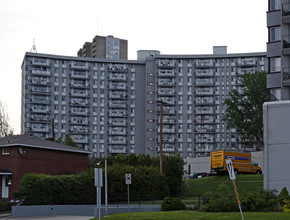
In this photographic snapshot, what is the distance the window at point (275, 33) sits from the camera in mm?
56531

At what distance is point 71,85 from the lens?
161 m

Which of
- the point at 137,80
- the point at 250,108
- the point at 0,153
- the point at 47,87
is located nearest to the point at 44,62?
the point at 47,87

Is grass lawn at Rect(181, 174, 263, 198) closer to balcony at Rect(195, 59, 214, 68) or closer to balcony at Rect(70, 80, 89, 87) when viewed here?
balcony at Rect(195, 59, 214, 68)

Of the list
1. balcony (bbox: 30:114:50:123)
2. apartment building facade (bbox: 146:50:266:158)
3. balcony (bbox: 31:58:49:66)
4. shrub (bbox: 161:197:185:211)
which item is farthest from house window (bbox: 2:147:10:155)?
apartment building facade (bbox: 146:50:266:158)

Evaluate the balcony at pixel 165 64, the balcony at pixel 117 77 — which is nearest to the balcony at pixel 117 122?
the balcony at pixel 117 77

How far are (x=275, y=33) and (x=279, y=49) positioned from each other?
2025 mm

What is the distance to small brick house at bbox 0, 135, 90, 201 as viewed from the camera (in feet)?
192

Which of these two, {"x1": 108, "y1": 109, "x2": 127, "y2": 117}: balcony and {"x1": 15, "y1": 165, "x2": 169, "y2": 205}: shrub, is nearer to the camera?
{"x1": 15, "y1": 165, "x2": 169, "y2": 205}: shrub

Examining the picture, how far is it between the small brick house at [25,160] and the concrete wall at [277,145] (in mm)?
26657

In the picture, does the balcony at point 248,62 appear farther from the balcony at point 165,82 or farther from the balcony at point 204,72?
the balcony at point 165,82

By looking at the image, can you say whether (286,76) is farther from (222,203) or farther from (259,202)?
(222,203)

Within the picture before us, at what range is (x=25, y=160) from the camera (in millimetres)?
59312

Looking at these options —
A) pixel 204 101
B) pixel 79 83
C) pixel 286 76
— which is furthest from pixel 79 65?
pixel 286 76

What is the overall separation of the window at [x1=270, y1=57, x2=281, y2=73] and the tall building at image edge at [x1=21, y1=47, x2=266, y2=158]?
337 ft
